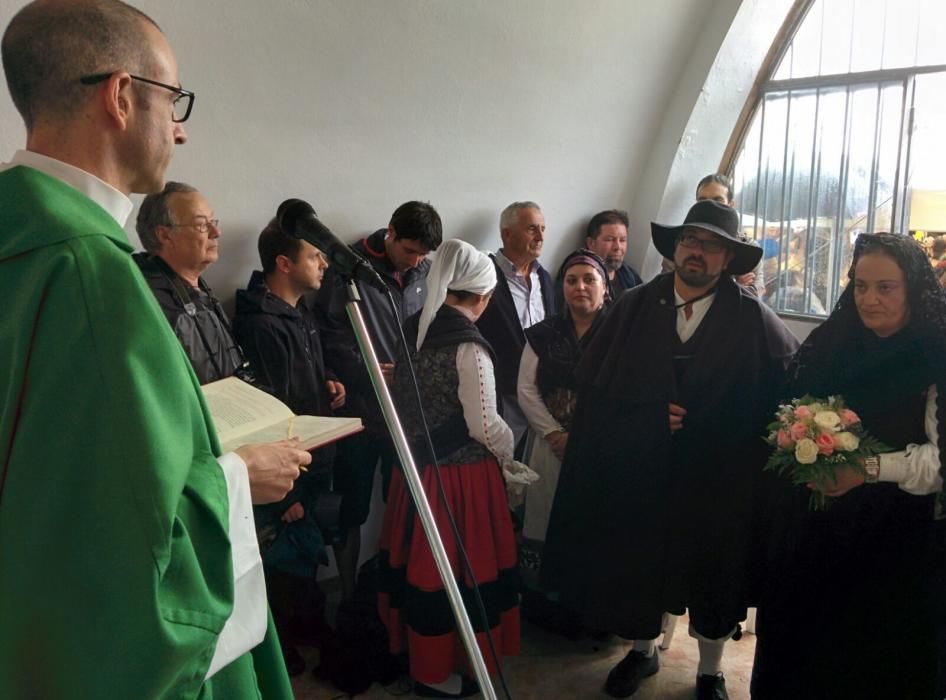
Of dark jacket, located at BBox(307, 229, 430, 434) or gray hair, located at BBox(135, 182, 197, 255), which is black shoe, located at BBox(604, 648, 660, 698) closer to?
dark jacket, located at BBox(307, 229, 430, 434)

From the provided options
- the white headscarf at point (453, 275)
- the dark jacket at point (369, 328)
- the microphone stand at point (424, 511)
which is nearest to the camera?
the microphone stand at point (424, 511)

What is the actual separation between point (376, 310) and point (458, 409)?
0.86 meters

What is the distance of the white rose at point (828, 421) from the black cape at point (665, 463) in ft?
1.26

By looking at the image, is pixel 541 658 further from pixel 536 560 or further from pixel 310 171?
pixel 310 171

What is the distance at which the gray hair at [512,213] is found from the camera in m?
3.83

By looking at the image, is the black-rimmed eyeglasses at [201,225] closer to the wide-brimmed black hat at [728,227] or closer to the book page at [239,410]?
the book page at [239,410]

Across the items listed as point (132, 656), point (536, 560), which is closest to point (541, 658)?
point (536, 560)

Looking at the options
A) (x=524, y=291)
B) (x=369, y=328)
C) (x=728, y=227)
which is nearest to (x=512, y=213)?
(x=524, y=291)

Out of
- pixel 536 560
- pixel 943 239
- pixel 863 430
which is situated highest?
pixel 943 239

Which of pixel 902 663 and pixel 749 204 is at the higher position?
pixel 749 204

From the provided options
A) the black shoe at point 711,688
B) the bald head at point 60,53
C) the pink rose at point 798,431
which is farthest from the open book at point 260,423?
the black shoe at point 711,688

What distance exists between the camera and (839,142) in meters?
4.75

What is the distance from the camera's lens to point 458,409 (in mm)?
2539

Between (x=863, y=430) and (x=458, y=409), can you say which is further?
(x=458, y=409)
